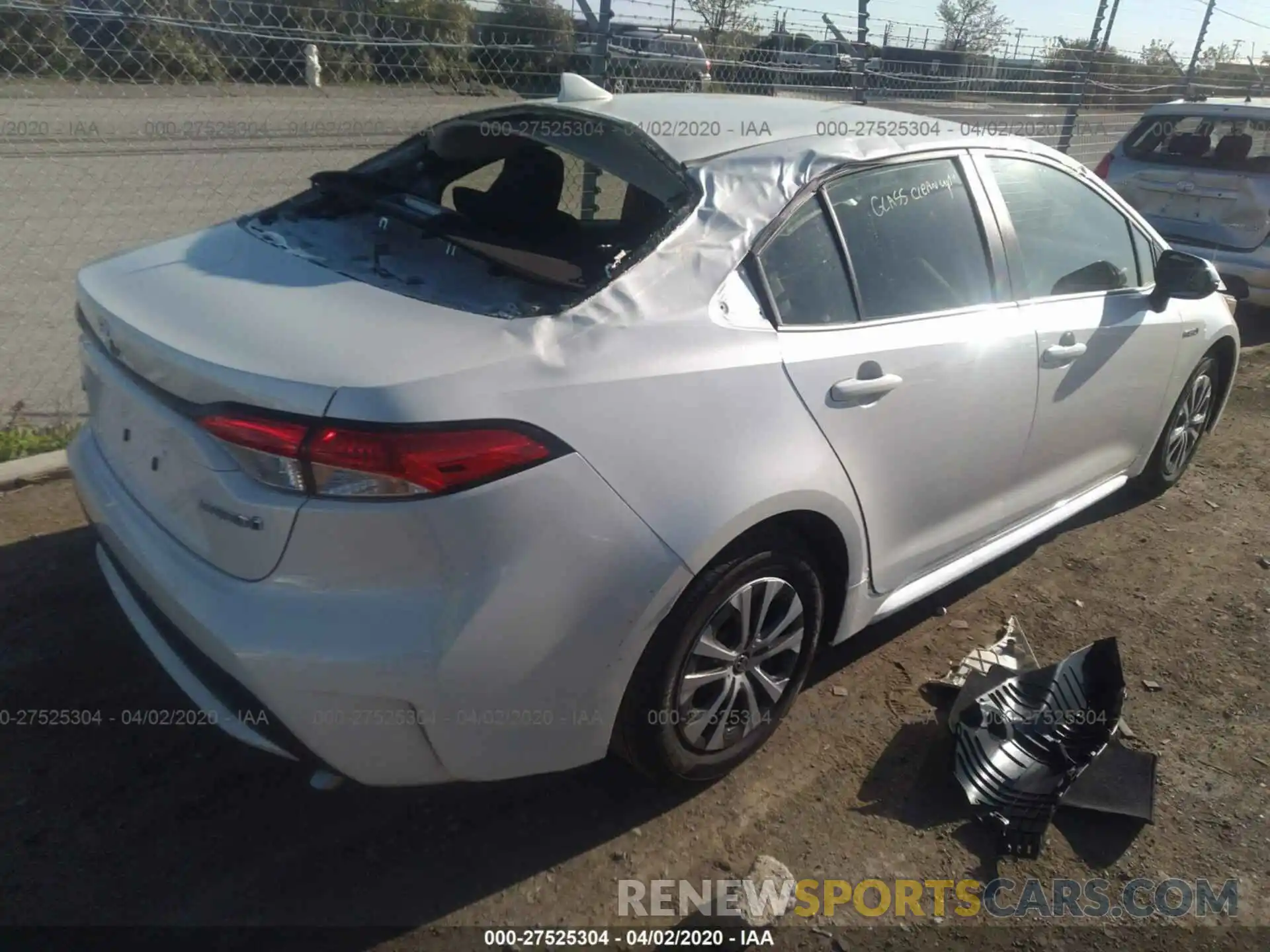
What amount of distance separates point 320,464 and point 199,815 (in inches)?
46.0

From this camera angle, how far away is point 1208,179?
750cm

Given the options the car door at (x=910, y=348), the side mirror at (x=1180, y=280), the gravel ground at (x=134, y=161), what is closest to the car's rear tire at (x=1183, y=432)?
the side mirror at (x=1180, y=280)

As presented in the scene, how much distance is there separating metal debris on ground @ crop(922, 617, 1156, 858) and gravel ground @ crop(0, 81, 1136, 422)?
4241 millimetres

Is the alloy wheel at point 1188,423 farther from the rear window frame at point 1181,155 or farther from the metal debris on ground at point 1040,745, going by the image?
the rear window frame at point 1181,155

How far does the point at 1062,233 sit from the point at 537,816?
2.75m

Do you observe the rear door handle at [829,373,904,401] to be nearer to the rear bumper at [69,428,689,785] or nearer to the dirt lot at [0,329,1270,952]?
the rear bumper at [69,428,689,785]

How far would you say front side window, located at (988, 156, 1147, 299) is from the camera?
3465mm

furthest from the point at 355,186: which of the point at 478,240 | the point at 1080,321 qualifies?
the point at 1080,321

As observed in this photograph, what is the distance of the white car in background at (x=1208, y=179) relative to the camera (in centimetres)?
733

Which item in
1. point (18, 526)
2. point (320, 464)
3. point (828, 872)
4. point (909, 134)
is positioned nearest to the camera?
point (320, 464)

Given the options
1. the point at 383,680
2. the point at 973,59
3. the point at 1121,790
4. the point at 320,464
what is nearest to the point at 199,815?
the point at 383,680

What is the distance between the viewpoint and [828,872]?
2.56m

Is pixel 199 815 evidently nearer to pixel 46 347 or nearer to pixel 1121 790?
pixel 1121 790

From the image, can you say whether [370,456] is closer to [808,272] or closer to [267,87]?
[808,272]
